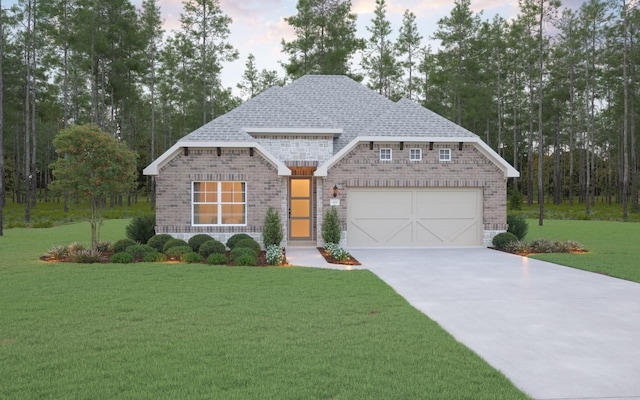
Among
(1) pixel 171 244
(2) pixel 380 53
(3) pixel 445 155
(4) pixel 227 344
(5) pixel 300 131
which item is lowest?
(4) pixel 227 344

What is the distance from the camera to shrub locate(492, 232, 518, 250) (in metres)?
17.1

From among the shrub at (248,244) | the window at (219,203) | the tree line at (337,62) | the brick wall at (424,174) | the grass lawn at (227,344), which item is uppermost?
the tree line at (337,62)

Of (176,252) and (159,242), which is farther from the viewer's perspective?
(159,242)

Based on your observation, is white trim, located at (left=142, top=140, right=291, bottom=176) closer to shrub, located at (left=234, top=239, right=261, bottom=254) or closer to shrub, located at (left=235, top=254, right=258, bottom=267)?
shrub, located at (left=234, top=239, right=261, bottom=254)

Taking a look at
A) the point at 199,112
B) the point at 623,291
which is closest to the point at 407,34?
the point at 199,112

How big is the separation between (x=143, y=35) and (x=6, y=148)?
2465 cm

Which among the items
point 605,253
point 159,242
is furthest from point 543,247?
point 159,242

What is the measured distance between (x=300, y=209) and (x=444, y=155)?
19.5ft

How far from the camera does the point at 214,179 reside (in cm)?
1692

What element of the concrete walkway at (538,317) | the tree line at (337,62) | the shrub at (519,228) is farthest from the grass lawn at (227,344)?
the tree line at (337,62)

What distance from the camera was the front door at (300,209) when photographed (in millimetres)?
18938

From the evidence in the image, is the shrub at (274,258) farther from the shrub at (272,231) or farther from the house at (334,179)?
the house at (334,179)

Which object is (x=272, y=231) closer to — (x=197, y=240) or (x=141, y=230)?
(x=197, y=240)

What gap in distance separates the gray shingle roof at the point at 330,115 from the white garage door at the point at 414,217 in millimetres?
2264
